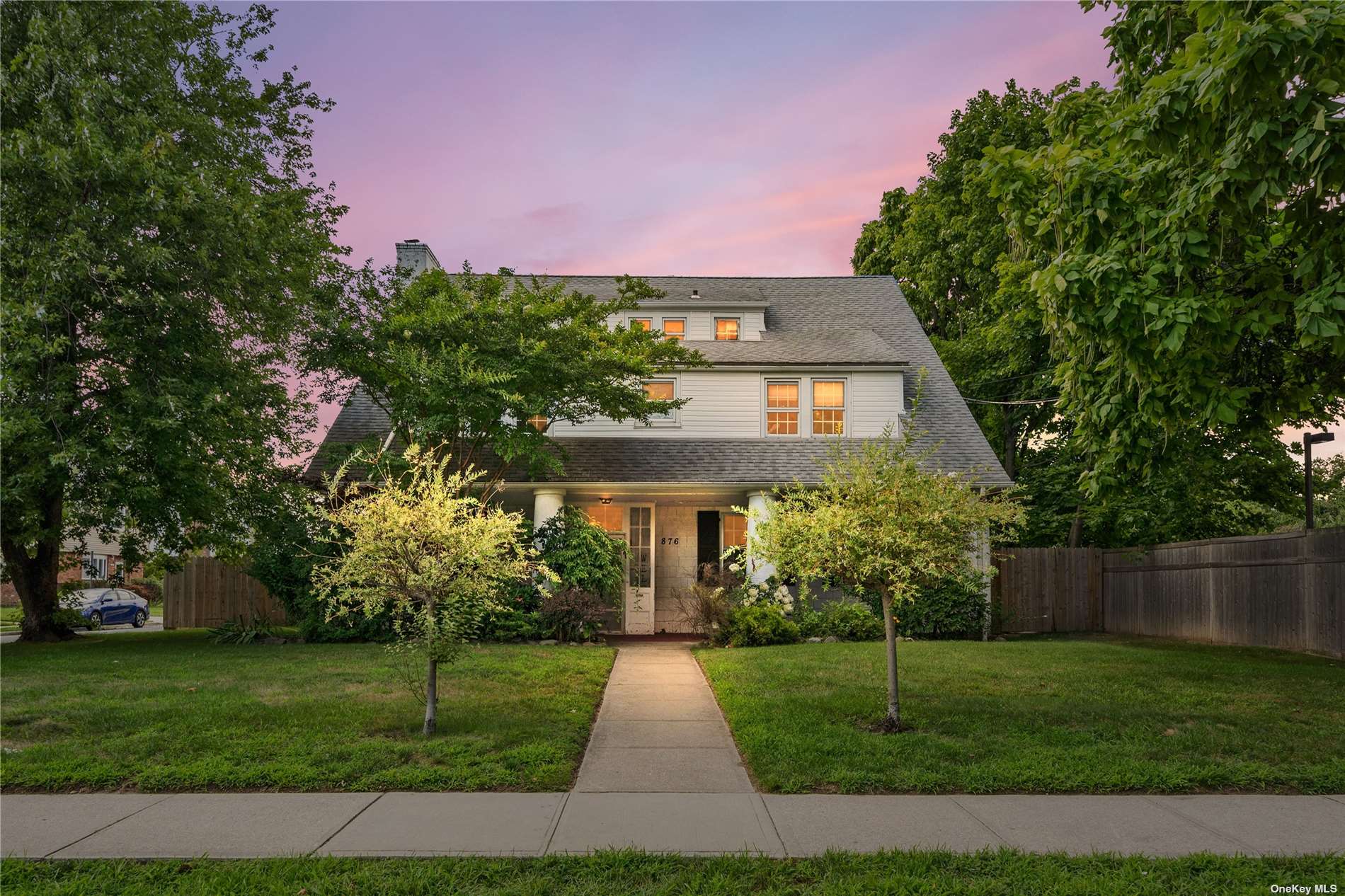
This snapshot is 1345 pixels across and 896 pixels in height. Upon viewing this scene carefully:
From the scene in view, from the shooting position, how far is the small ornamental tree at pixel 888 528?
7656 millimetres

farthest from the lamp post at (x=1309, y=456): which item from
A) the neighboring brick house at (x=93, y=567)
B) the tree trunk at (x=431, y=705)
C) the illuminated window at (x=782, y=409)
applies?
the neighboring brick house at (x=93, y=567)

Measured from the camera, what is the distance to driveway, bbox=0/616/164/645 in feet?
59.9

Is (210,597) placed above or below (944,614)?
below

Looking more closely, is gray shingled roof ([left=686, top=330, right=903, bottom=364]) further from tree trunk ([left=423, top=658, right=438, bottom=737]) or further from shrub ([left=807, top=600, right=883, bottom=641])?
tree trunk ([left=423, top=658, right=438, bottom=737])

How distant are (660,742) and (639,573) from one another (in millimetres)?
9467

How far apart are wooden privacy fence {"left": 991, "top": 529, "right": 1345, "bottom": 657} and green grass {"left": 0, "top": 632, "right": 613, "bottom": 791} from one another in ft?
18.4

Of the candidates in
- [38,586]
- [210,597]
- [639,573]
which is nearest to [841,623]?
[639,573]

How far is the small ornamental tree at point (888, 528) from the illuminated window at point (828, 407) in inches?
375

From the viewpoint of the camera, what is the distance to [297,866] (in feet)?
14.5

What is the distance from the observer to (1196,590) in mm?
15359

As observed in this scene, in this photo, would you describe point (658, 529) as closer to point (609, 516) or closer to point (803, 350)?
point (609, 516)

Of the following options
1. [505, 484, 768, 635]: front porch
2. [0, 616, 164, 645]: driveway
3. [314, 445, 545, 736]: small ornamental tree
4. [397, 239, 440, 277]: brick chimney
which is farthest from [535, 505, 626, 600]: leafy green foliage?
[0, 616, 164, 645]: driveway

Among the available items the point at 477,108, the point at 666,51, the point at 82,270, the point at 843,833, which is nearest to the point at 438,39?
the point at 477,108

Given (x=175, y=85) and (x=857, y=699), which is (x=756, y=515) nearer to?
(x=857, y=699)
